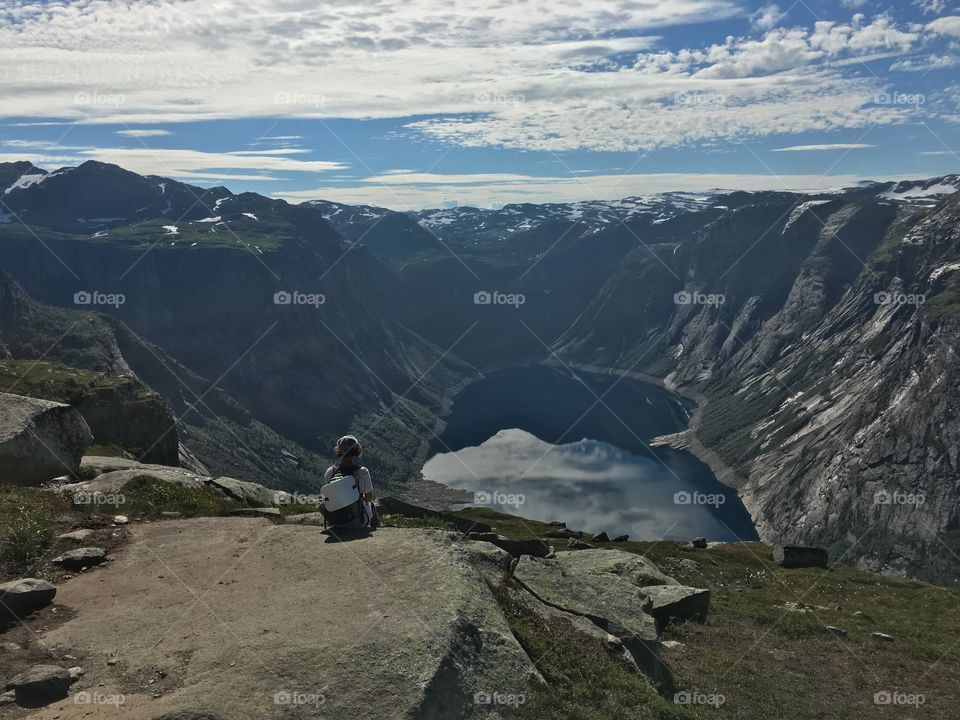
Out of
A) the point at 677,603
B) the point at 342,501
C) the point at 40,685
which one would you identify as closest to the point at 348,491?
the point at 342,501

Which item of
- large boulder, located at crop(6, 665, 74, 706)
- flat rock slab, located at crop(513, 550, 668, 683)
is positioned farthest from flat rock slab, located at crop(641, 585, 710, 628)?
large boulder, located at crop(6, 665, 74, 706)

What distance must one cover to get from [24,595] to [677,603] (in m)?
23.5

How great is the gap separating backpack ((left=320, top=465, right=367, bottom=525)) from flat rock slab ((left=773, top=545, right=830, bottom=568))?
52.7 meters

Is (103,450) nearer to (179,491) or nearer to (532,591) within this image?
(179,491)

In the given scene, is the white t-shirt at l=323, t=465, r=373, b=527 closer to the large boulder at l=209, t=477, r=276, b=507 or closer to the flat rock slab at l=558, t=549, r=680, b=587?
the flat rock slab at l=558, t=549, r=680, b=587

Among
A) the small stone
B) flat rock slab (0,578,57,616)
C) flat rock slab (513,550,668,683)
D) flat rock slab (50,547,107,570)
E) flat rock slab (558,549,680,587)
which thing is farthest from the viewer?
flat rock slab (558,549,680,587)

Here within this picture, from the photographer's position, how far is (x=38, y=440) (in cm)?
2966

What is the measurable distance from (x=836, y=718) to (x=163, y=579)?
21999 mm

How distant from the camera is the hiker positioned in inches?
902

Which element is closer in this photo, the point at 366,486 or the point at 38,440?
the point at 366,486

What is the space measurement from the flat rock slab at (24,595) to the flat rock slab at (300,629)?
2.08 feet

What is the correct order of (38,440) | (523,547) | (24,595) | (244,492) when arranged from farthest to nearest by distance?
(244,492) < (38,440) < (523,547) < (24,595)

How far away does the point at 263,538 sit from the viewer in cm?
2281

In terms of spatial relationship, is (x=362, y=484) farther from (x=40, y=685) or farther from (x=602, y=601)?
(x=40, y=685)
